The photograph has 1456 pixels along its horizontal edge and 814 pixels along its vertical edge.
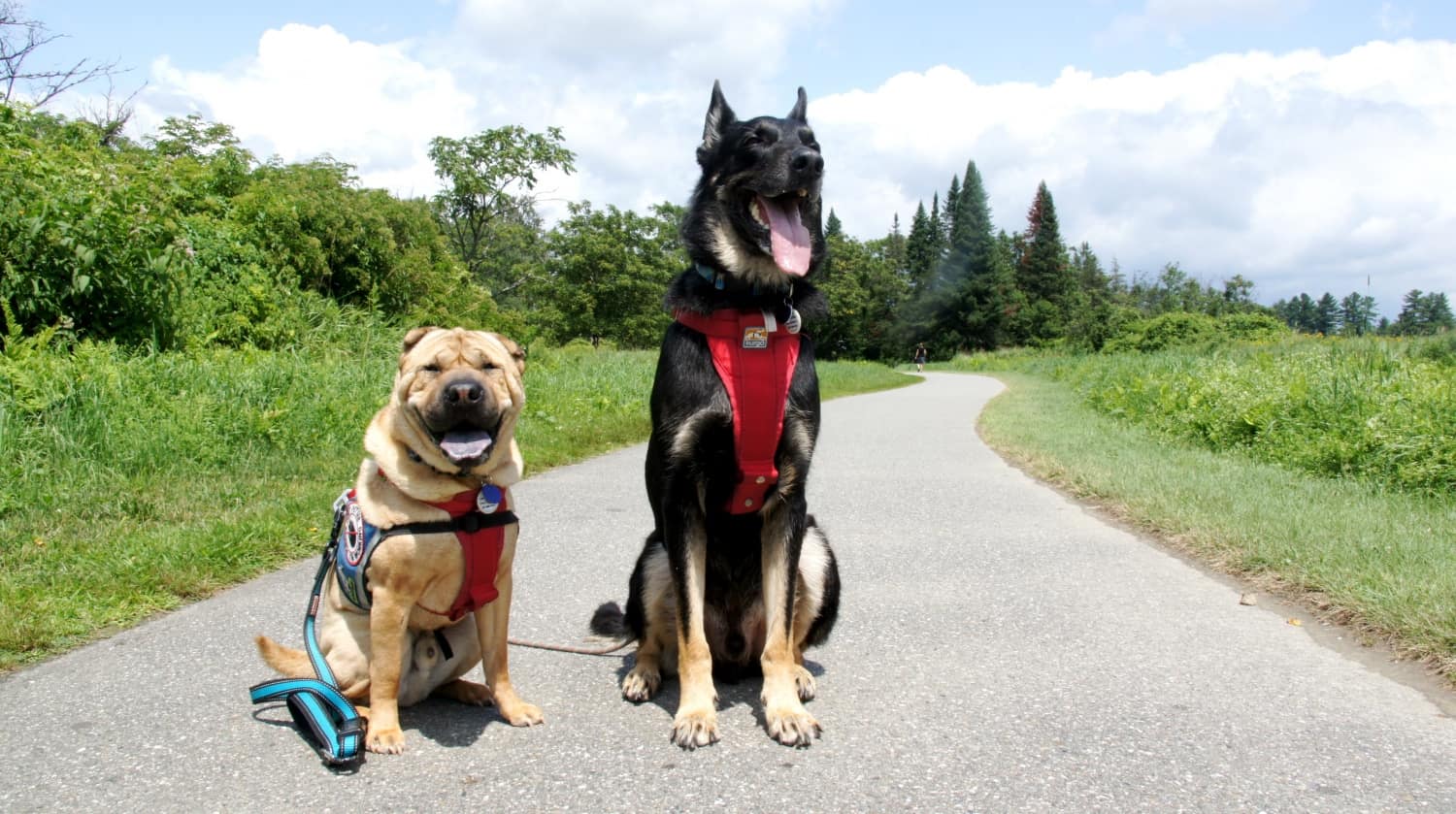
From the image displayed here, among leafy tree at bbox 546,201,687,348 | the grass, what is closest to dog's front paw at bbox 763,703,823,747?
the grass

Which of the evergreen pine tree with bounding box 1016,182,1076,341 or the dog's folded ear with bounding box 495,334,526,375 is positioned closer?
the dog's folded ear with bounding box 495,334,526,375

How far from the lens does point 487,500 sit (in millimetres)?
2986

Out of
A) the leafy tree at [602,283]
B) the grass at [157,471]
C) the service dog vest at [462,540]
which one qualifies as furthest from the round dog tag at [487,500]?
the leafy tree at [602,283]

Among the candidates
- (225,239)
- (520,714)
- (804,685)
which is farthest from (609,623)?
(225,239)

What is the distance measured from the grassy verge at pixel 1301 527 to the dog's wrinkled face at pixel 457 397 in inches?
149

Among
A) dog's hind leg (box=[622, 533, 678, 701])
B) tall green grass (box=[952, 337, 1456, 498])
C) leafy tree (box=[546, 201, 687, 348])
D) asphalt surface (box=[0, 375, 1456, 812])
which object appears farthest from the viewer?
leafy tree (box=[546, 201, 687, 348])

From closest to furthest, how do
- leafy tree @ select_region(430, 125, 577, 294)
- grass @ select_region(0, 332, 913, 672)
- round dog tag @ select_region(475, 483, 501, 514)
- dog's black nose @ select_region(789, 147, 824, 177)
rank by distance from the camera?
round dog tag @ select_region(475, 483, 501, 514) → dog's black nose @ select_region(789, 147, 824, 177) → grass @ select_region(0, 332, 913, 672) → leafy tree @ select_region(430, 125, 577, 294)

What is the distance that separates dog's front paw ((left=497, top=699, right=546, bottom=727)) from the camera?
123 inches

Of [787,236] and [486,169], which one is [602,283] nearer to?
[486,169]

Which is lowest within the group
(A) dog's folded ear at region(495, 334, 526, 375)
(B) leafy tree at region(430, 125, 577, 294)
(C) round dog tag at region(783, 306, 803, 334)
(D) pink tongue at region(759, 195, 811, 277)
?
(A) dog's folded ear at region(495, 334, 526, 375)

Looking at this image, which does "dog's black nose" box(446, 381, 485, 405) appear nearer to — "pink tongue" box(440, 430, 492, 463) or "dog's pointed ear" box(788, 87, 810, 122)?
"pink tongue" box(440, 430, 492, 463)

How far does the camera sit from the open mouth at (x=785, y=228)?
3371mm

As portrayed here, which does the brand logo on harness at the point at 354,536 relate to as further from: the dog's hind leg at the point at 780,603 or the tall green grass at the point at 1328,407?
the tall green grass at the point at 1328,407

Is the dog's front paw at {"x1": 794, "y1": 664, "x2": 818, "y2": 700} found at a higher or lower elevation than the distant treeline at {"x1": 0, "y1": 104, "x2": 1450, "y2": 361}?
lower
